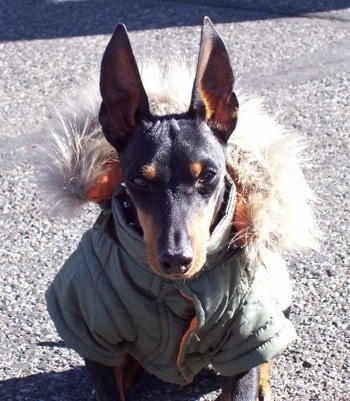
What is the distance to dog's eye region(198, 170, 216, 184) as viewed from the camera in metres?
3.02

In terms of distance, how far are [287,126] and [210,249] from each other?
2.31 m

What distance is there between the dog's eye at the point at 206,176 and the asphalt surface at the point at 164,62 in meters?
0.83

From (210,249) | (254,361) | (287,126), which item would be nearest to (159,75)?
(210,249)

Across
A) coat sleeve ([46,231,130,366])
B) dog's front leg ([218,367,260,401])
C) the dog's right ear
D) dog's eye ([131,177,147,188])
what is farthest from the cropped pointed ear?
dog's front leg ([218,367,260,401])

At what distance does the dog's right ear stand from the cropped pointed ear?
0.52 ft

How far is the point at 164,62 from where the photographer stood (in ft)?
19.4

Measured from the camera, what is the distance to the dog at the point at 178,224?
3.01 metres

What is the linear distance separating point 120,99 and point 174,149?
26 cm

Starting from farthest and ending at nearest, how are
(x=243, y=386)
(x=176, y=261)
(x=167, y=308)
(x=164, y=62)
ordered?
(x=164, y=62) < (x=243, y=386) < (x=167, y=308) < (x=176, y=261)

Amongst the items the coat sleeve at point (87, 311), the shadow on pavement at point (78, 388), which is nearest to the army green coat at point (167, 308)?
the coat sleeve at point (87, 311)

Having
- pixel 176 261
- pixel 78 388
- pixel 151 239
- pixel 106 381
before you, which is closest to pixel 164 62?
pixel 78 388

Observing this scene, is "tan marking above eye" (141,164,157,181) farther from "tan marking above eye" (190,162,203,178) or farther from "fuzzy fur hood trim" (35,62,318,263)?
"fuzzy fur hood trim" (35,62,318,263)

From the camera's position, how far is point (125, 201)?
316 centimetres

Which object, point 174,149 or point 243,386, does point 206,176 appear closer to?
point 174,149
